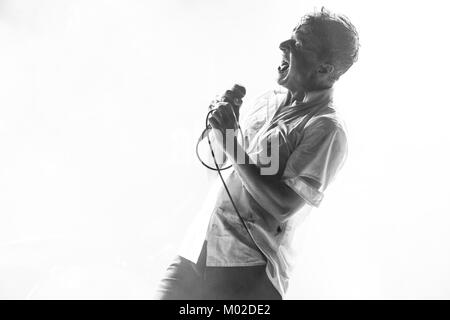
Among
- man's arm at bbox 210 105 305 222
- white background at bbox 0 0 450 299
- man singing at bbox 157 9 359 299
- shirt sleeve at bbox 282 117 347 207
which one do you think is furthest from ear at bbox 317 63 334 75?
white background at bbox 0 0 450 299

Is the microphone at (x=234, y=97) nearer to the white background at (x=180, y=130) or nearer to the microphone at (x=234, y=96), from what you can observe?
the microphone at (x=234, y=96)

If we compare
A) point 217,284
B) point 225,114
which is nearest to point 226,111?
point 225,114

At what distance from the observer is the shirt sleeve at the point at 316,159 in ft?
3.13

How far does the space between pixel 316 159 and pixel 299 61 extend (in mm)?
224

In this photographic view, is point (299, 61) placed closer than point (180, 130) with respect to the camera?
Yes

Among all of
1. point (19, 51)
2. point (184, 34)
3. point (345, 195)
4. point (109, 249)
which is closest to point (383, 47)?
point (345, 195)

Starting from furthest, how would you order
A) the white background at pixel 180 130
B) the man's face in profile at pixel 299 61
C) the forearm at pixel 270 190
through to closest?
1. the white background at pixel 180 130
2. the man's face in profile at pixel 299 61
3. the forearm at pixel 270 190

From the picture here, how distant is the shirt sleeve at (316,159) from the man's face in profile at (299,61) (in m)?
0.11

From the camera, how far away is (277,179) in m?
0.96

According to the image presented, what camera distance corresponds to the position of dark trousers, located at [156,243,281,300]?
985 millimetres


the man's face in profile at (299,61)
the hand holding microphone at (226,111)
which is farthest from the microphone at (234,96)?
the man's face in profile at (299,61)

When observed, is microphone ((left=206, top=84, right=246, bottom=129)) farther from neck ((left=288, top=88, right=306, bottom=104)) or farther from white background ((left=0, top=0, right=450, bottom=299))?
white background ((left=0, top=0, right=450, bottom=299))

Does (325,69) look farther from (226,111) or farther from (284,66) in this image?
(226,111)

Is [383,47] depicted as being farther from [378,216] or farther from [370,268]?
[370,268]
